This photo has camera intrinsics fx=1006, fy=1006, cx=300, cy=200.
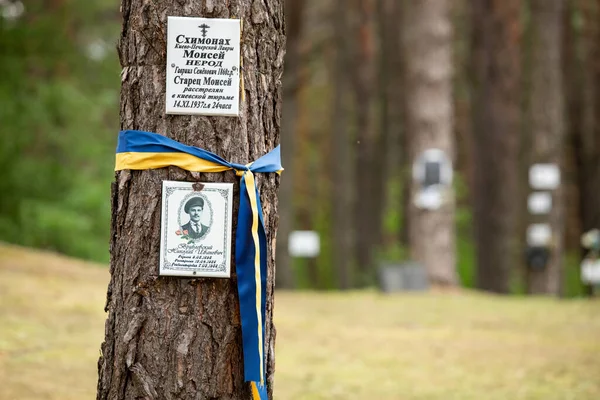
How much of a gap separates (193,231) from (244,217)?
0.20m

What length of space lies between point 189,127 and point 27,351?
4.22m

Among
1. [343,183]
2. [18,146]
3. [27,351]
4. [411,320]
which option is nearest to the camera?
[27,351]

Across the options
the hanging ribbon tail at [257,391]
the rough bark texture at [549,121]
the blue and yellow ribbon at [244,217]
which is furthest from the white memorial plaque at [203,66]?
the rough bark texture at [549,121]

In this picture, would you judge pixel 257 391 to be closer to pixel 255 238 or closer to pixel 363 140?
pixel 255 238

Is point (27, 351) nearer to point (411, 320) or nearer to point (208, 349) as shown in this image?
point (208, 349)

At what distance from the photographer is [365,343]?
31.2 ft

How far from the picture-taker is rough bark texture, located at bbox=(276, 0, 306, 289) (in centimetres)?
1759

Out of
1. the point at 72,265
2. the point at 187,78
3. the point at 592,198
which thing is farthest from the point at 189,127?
the point at 592,198

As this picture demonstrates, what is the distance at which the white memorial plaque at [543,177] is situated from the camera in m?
16.0

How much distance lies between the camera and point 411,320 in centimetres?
1119

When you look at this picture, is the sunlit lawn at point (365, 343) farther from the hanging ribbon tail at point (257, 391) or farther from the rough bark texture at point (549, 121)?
the rough bark texture at point (549, 121)

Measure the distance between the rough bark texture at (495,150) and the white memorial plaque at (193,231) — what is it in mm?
16385

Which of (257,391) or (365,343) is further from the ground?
(257,391)

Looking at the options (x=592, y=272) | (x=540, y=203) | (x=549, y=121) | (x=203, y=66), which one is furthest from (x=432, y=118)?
(x=203, y=66)
